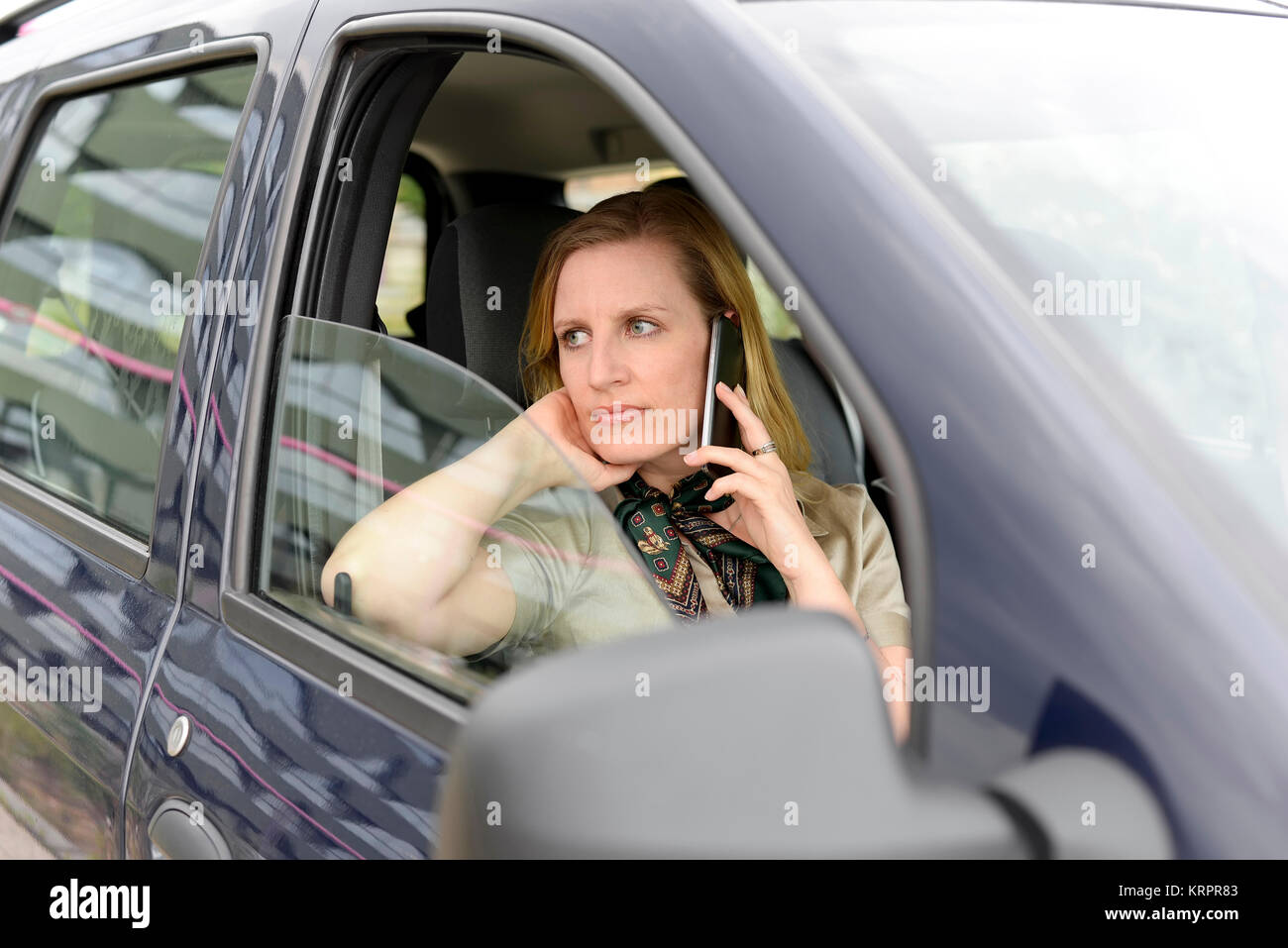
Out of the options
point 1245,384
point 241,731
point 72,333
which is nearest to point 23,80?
point 72,333

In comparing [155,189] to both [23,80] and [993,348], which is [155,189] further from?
[993,348]

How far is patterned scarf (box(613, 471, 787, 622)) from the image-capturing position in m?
1.77

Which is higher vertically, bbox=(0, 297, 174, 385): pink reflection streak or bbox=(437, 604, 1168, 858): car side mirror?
bbox=(0, 297, 174, 385): pink reflection streak

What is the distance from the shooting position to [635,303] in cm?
190

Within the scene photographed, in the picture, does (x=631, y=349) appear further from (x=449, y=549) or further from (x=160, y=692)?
(x=160, y=692)

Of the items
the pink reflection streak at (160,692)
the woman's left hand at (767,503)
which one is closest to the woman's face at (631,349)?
the woman's left hand at (767,503)

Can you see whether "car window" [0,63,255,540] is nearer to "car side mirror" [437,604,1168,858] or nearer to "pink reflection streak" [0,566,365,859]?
"pink reflection streak" [0,566,365,859]

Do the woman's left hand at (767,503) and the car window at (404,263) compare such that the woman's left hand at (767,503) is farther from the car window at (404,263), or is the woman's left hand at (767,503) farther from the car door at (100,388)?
the car door at (100,388)

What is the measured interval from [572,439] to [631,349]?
0.59ft

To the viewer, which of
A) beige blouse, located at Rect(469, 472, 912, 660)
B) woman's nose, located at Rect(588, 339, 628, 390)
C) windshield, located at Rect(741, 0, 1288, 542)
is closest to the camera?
windshield, located at Rect(741, 0, 1288, 542)

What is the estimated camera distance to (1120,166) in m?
1.18

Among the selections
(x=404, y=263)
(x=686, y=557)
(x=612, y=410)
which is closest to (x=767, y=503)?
(x=686, y=557)

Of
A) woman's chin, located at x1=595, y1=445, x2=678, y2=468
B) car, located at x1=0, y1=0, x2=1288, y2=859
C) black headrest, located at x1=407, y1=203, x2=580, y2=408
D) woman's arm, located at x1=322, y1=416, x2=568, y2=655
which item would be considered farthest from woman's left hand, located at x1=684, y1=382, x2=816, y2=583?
black headrest, located at x1=407, y1=203, x2=580, y2=408

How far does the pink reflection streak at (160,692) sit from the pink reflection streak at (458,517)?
35cm
